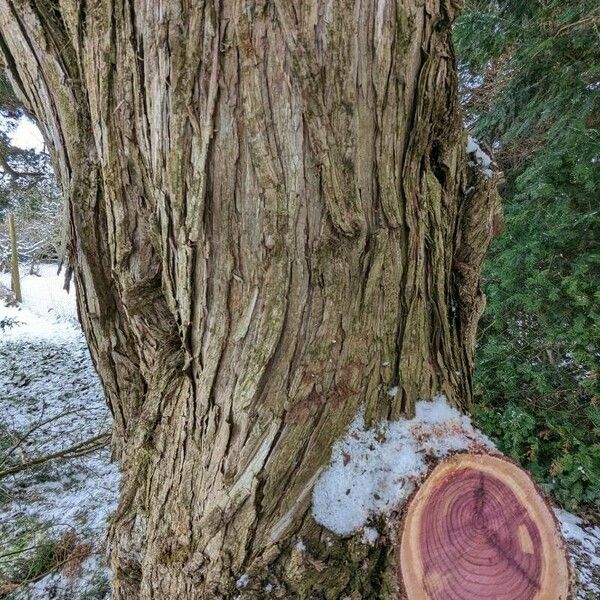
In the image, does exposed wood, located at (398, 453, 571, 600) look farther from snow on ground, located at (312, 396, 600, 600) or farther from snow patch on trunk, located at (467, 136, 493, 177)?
snow patch on trunk, located at (467, 136, 493, 177)

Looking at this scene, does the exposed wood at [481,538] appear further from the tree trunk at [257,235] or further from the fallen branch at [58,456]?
the fallen branch at [58,456]

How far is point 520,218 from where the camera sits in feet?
10.2

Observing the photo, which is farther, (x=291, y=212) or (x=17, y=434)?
(x=17, y=434)

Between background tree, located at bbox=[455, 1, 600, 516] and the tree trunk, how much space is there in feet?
7.15

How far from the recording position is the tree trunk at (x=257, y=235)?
2.80 feet

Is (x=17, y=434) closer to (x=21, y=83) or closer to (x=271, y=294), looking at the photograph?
(x=21, y=83)

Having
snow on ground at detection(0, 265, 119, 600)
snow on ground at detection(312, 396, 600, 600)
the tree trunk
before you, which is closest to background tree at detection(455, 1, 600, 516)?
the tree trunk

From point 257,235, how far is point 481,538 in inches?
33.5

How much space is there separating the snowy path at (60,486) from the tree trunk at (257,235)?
1.81 metres

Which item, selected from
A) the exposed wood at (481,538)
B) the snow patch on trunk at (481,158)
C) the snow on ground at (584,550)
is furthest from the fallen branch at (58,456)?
the snow on ground at (584,550)

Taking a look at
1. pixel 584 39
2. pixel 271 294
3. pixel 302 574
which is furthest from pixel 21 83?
pixel 584 39

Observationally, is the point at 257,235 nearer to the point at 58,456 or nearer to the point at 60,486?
the point at 58,456

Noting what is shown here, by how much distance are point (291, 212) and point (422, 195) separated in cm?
40

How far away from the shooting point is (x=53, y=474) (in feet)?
11.6
